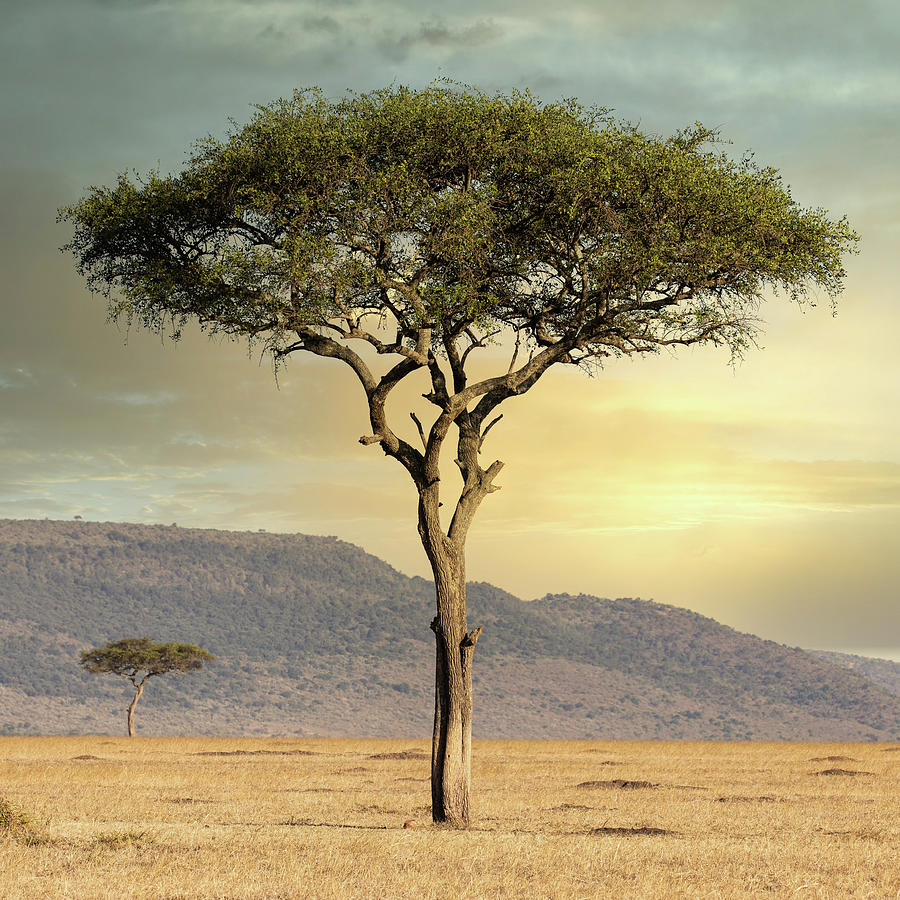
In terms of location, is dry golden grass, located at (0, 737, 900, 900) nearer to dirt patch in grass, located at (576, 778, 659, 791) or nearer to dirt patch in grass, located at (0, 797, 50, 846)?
dirt patch in grass, located at (0, 797, 50, 846)

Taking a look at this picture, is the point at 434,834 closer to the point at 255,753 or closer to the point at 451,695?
the point at 451,695

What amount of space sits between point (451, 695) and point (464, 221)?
9.57 meters

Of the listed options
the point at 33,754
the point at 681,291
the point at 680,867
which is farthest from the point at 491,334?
the point at 33,754

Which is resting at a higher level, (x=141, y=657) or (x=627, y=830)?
(x=627, y=830)

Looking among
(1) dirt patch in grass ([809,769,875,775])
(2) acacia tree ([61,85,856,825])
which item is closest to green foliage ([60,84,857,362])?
(2) acacia tree ([61,85,856,825])

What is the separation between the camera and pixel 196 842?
1923cm

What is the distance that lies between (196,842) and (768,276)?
16.8 m

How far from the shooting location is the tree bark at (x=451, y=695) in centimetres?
2338

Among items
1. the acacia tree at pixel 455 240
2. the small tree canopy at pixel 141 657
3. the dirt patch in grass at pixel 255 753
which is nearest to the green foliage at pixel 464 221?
the acacia tree at pixel 455 240

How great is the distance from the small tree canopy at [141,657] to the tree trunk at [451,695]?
75121 millimetres

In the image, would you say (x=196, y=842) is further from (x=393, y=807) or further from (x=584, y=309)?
(x=584, y=309)

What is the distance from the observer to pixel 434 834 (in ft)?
69.0

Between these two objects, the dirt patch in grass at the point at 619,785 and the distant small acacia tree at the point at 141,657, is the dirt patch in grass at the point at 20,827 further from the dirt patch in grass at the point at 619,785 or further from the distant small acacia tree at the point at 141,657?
the distant small acacia tree at the point at 141,657

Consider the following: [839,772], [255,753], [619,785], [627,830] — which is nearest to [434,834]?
[627,830]
